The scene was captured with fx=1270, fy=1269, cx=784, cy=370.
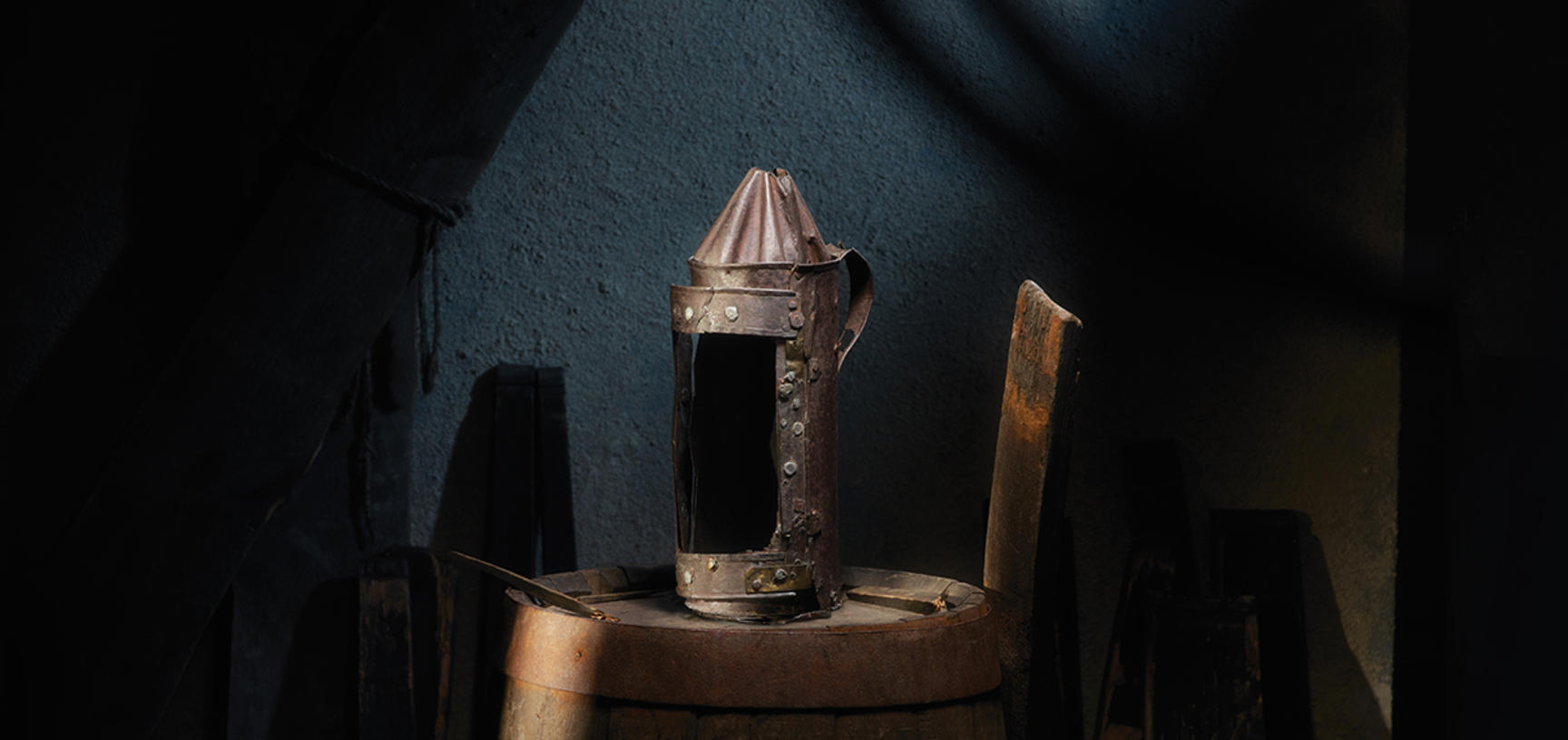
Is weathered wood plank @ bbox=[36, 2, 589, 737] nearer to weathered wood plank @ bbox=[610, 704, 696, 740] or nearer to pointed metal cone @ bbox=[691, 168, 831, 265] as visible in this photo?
pointed metal cone @ bbox=[691, 168, 831, 265]

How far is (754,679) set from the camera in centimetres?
124

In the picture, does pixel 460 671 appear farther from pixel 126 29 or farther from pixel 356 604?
pixel 126 29

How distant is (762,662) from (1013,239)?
1.07 meters

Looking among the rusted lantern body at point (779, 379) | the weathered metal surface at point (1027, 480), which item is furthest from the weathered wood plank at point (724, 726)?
the weathered metal surface at point (1027, 480)

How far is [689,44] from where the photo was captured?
6.68ft

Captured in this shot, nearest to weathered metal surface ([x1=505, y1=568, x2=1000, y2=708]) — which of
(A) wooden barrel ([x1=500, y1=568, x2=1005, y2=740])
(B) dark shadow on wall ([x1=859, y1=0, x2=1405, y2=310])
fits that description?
(A) wooden barrel ([x1=500, y1=568, x2=1005, y2=740])

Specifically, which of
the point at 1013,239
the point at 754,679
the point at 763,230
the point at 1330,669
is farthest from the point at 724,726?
the point at 1330,669

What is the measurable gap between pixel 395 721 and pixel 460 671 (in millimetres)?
151

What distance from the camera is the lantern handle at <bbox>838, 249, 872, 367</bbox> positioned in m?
1.56

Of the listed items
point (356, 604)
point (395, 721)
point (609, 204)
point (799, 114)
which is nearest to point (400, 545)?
point (356, 604)

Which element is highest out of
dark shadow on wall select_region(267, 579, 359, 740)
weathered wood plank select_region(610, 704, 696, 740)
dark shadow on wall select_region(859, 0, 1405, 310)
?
dark shadow on wall select_region(859, 0, 1405, 310)

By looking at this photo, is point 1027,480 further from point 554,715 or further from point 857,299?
point 554,715

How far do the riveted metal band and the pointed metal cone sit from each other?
0.12ft

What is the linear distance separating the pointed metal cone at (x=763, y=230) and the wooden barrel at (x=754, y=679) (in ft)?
1.32
